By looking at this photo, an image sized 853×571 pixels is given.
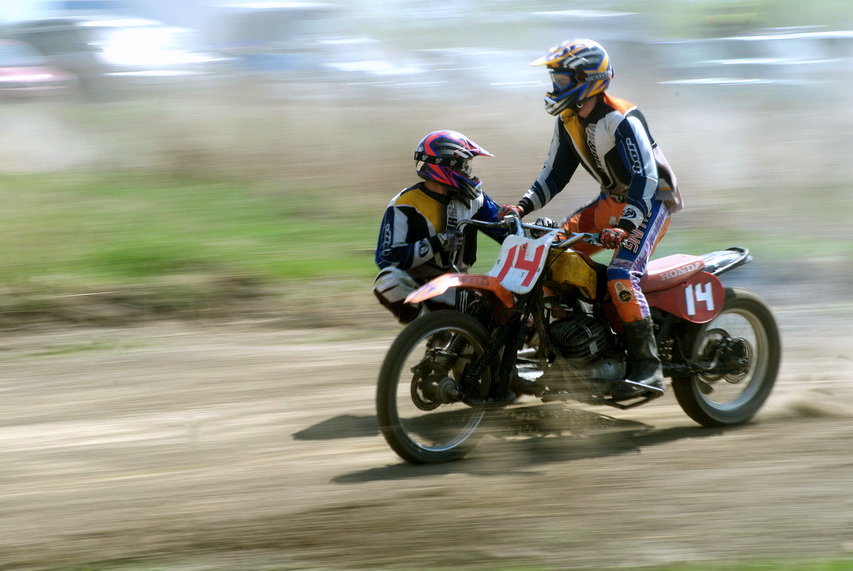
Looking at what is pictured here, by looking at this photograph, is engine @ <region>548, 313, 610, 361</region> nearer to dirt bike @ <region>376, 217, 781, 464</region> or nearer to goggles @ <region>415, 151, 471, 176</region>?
dirt bike @ <region>376, 217, 781, 464</region>

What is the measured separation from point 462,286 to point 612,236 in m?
0.91

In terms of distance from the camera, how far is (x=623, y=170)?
626 centimetres

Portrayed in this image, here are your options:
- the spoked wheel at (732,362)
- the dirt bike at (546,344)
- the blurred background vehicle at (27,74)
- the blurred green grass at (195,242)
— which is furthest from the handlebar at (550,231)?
the blurred background vehicle at (27,74)

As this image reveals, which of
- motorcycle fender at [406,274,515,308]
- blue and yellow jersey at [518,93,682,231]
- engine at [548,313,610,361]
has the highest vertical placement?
blue and yellow jersey at [518,93,682,231]

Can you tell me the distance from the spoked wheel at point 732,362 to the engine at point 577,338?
748 mm

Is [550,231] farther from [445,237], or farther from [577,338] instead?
[445,237]

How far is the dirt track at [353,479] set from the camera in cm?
450

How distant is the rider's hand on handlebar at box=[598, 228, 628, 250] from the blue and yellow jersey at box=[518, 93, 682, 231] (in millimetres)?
138

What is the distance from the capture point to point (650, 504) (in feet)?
16.3

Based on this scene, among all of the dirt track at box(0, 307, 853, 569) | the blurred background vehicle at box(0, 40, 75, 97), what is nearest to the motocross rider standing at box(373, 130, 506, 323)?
the dirt track at box(0, 307, 853, 569)

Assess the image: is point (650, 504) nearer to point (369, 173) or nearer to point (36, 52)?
point (369, 173)

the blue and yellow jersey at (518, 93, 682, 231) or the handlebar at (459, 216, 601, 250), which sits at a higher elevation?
the blue and yellow jersey at (518, 93, 682, 231)

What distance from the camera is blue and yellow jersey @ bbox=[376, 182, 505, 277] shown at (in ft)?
21.3

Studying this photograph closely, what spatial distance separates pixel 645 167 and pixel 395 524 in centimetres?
265
